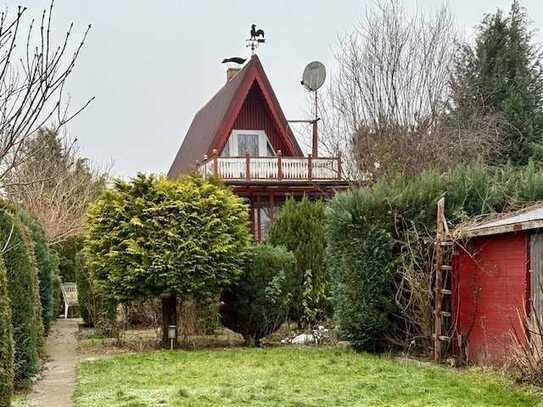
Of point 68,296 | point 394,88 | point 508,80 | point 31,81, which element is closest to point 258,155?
point 394,88

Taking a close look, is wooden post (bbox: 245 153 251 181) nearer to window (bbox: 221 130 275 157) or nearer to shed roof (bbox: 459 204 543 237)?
window (bbox: 221 130 275 157)

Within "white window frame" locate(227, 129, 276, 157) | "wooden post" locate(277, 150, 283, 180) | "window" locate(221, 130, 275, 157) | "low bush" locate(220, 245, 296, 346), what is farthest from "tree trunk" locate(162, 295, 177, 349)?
"window" locate(221, 130, 275, 157)

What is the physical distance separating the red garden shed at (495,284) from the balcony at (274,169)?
1182 cm

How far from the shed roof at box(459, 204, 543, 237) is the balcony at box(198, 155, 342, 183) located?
39.3 feet

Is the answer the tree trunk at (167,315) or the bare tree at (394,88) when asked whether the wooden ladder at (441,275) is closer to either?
the tree trunk at (167,315)

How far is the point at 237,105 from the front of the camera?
24.6m

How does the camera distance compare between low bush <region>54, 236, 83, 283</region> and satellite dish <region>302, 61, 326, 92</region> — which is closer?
satellite dish <region>302, 61, 326, 92</region>

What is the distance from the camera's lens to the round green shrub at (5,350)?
22.7 feet

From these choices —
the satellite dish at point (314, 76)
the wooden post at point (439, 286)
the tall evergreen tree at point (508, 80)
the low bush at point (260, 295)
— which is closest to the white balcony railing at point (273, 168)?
the satellite dish at point (314, 76)

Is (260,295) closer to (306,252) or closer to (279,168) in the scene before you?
(306,252)

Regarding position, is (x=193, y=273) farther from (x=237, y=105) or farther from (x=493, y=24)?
(x=493, y=24)

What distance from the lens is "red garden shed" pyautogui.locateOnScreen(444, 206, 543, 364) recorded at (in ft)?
30.4

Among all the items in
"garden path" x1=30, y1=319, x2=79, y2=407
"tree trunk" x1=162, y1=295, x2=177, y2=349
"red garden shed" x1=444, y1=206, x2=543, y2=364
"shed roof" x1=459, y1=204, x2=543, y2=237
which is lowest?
"garden path" x1=30, y1=319, x2=79, y2=407

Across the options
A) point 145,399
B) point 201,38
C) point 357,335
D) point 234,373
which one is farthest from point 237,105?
point 145,399
